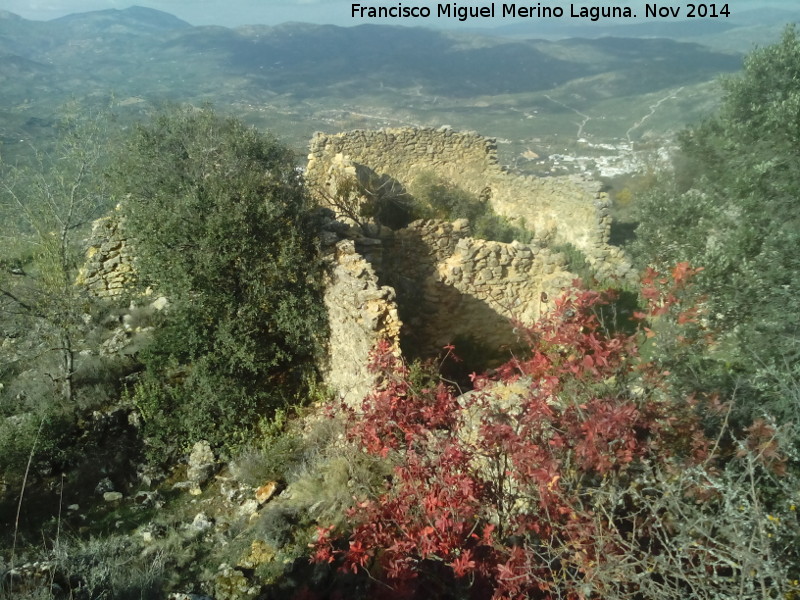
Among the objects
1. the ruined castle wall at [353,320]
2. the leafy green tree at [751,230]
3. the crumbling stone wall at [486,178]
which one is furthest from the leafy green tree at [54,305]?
the leafy green tree at [751,230]

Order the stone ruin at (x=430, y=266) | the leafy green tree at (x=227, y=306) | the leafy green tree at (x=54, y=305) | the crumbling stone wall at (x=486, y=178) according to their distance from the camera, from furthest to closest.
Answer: the crumbling stone wall at (x=486, y=178), the leafy green tree at (x=54, y=305), the leafy green tree at (x=227, y=306), the stone ruin at (x=430, y=266)

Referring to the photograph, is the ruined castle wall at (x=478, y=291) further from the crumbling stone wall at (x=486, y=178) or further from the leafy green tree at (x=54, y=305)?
the leafy green tree at (x=54, y=305)

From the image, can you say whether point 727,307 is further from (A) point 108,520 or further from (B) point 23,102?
(B) point 23,102

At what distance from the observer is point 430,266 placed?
33.9 ft

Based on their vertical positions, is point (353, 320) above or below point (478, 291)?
above

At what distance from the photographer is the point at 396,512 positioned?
12.6 feet

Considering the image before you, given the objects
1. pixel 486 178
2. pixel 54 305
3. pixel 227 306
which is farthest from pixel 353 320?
pixel 486 178

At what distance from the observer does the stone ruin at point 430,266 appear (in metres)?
7.41

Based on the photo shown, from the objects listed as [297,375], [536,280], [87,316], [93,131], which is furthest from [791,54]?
[87,316]

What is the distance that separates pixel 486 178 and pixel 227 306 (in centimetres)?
1200

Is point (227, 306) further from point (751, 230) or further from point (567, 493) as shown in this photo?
point (751, 230)

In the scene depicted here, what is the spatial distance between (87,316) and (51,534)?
15.9ft

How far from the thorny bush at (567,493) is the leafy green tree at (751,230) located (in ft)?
4.15

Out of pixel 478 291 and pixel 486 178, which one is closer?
pixel 478 291
